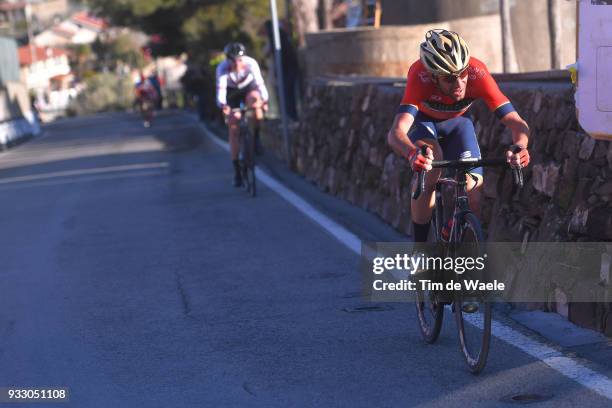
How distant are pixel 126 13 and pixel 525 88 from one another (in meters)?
53.1

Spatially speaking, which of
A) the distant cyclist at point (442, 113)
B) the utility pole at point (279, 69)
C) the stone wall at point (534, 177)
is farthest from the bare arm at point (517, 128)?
the utility pole at point (279, 69)

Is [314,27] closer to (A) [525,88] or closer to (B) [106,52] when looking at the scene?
(A) [525,88]

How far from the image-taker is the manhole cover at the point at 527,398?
5.85m

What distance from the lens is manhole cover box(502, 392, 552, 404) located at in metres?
5.85

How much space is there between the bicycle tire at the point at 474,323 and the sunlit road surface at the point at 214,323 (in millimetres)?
106

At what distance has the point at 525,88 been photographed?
9195 millimetres

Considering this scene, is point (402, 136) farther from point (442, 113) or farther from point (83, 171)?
point (83, 171)

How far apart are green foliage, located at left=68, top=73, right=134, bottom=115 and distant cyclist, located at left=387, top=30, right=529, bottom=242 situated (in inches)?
3651

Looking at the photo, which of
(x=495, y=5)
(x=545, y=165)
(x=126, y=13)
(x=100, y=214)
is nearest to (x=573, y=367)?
(x=545, y=165)

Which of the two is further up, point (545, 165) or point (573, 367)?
point (545, 165)

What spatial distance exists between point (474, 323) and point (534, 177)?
2.32m

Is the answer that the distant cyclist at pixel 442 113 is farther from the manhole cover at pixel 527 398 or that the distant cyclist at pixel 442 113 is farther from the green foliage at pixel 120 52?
the green foliage at pixel 120 52

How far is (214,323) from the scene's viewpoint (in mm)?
8227

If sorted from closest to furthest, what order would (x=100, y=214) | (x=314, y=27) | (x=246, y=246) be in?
1. (x=246, y=246)
2. (x=100, y=214)
3. (x=314, y=27)
